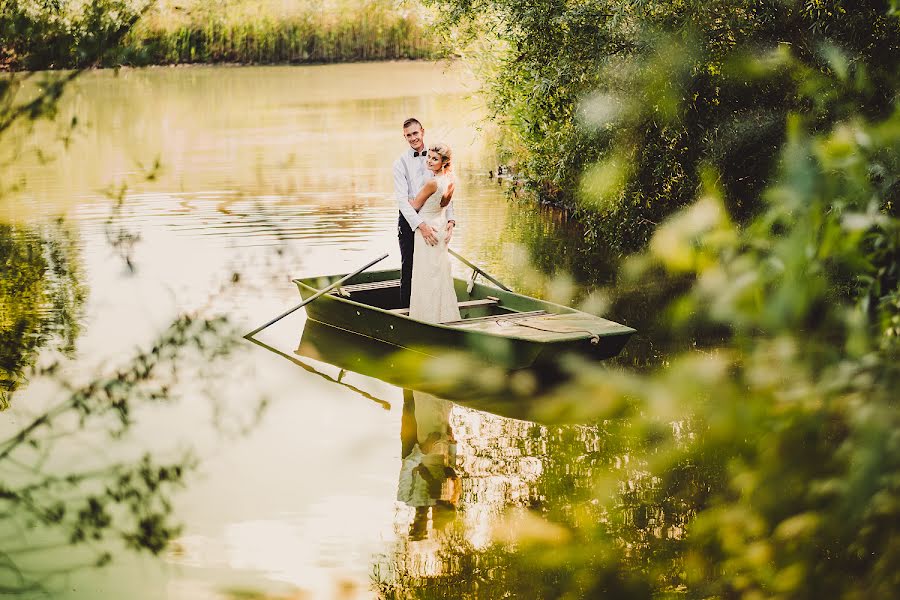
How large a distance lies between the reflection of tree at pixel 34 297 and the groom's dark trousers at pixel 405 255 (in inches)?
103

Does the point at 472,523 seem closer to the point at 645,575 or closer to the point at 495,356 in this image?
the point at 645,575

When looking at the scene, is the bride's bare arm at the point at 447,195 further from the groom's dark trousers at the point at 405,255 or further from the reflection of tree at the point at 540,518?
the reflection of tree at the point at 540,518

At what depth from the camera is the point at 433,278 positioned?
29.7 feet

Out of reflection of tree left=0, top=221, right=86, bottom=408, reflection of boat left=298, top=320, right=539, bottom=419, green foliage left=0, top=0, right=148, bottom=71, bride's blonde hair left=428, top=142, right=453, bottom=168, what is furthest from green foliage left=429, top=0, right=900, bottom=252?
green foliage left=0, top=0, right=148, bottom=71

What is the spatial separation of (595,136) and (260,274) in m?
4.20

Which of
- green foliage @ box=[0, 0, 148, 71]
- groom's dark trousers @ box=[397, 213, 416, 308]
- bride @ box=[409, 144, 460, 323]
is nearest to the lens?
green foliage @ box=[0, 0, 148, 71]

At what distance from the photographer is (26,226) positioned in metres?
15.1

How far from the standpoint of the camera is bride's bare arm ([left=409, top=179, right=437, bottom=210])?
8.62 metres

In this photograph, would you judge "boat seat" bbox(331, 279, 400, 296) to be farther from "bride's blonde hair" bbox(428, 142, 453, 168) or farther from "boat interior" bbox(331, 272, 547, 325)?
"bride's blonde hair" bbox(428, 142, 453, 168)

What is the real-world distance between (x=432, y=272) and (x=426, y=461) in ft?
7.57

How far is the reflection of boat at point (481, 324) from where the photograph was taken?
7.98 meters

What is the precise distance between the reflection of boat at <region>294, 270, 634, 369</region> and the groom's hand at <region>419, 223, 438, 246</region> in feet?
1.95

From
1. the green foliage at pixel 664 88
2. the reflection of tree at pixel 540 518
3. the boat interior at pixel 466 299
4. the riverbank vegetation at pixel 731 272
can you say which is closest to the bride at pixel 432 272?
the boat interior at pixel 466 299

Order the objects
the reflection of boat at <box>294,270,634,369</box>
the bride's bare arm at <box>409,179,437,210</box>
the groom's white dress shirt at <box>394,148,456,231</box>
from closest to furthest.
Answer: the reflection of boat at <box>294,270,634,369</box> → the bride's bare arm at <box>409,179,437,210</box> → the groom's white dress shirt at <box>394,148,456,231</box>
